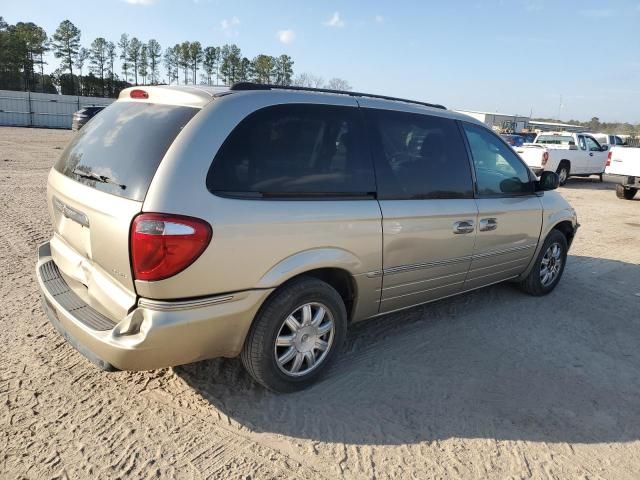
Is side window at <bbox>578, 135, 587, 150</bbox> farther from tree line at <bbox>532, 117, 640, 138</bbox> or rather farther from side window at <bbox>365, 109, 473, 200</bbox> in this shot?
tree line at <bbox>532, 117, 640, 138</bbox>

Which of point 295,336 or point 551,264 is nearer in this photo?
point 295,336

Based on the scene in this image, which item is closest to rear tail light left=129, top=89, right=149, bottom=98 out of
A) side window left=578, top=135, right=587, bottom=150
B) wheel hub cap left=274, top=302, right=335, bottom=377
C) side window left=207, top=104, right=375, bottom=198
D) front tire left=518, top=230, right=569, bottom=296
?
side window left=207, top=104, right=375, bottom=198

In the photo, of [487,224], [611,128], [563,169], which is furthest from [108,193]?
[611,128]

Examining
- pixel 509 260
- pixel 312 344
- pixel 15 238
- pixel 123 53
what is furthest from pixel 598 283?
pixel 123 53

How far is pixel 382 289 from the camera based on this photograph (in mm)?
3443

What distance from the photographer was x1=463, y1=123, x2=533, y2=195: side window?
13.6 ft

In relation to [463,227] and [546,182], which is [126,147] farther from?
[546,182]

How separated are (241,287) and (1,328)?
7.47 feet

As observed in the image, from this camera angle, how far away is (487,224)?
4098 millimetres

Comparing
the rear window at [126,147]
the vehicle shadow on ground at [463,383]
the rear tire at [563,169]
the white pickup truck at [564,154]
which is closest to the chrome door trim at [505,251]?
the vehicle shadow on ground at [463,383]

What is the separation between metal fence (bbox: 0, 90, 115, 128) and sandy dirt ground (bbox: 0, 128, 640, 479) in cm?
3851

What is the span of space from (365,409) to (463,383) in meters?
0.80

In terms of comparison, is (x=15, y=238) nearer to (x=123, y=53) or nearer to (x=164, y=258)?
(x=164, y=258)

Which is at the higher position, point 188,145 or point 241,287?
point 188,145
